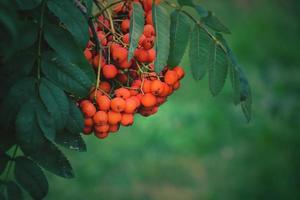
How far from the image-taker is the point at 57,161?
1.71 m

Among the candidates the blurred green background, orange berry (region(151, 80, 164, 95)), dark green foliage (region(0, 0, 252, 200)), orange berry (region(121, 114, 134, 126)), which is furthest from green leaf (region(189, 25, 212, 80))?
the blurred green background

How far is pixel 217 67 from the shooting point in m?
1.82

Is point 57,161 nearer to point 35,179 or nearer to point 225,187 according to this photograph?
point 35,179

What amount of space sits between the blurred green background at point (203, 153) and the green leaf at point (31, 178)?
306 cm

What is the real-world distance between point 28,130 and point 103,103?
25 cm

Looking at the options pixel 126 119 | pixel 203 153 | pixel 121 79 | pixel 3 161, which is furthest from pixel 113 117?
pixel 203 153

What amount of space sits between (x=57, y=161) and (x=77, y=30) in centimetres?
42

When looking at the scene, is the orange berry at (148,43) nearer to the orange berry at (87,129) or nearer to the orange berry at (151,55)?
the orange berry at (151,55)

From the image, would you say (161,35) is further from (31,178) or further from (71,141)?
(31,178)

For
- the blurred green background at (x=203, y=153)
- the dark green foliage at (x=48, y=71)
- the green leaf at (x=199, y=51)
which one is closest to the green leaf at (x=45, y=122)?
the dark green foliage at (x=48, y=71)

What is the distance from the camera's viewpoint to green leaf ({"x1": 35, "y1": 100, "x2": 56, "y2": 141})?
154 cm

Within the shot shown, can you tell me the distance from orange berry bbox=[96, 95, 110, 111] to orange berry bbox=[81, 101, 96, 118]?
2 cm

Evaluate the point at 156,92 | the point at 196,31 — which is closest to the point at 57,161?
the point at 156,92

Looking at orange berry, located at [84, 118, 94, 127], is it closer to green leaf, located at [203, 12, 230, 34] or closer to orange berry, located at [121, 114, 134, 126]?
orange berry, located at [121, 114, 134, 126]
